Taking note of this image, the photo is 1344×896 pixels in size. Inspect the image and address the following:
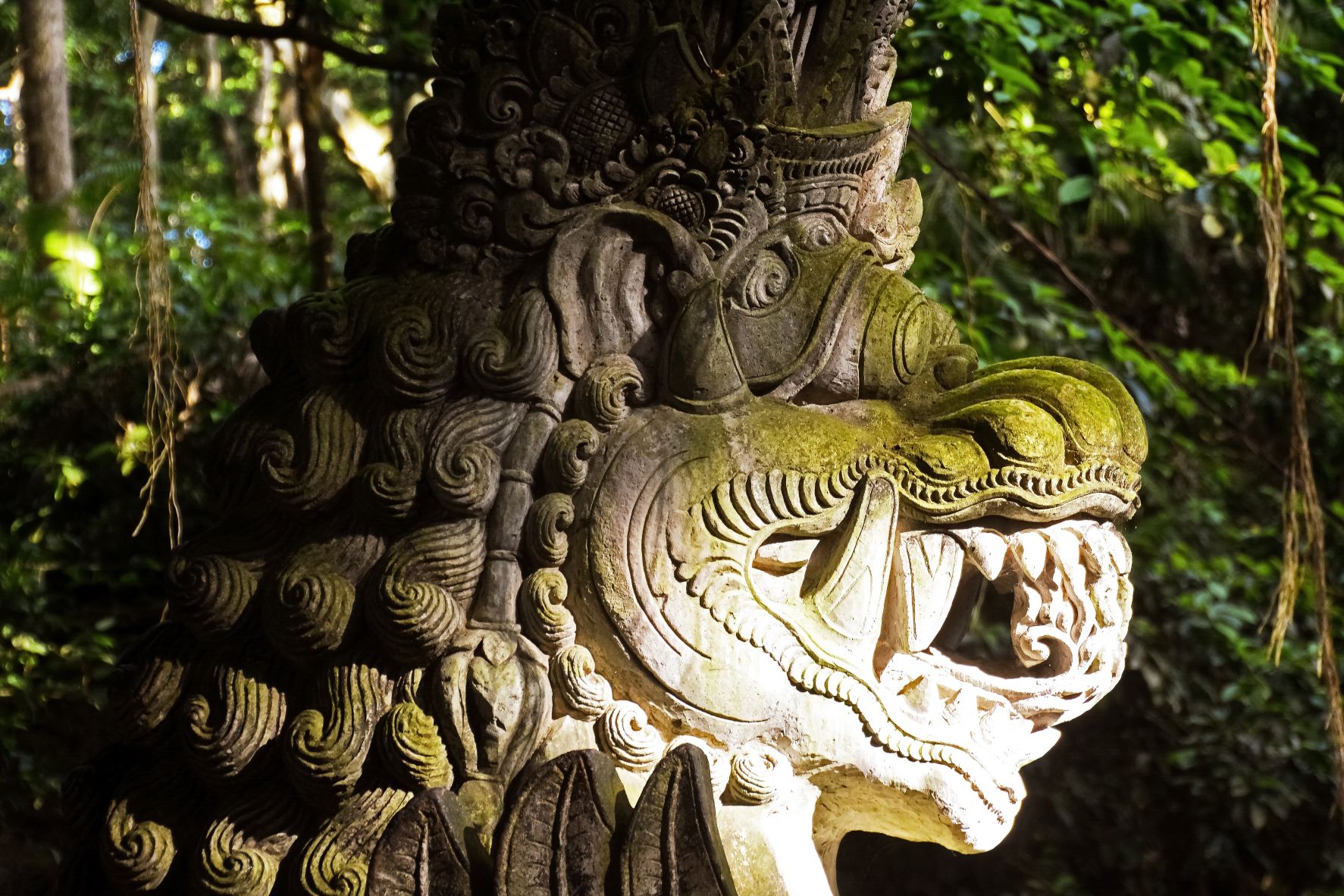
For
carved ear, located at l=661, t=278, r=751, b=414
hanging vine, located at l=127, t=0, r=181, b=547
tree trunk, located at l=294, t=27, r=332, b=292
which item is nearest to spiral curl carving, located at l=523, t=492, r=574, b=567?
carved ear, located at l=661, t=278, r=751, b=414

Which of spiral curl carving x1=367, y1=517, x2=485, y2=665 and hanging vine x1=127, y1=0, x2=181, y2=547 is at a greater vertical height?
hanging vine x1=127, y1=0, x2=181, y2=547

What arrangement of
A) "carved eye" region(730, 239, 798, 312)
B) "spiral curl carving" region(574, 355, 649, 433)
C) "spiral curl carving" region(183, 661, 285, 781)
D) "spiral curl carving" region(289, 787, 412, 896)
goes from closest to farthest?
"spiral curl carving" region(289, 787, 412, 896) < "spiral curl carving" region(183, 661, 285, 781) < "spiral curl carving" region(574, 355, 649, 433) < "carved eye" region(730, 239, 798, 312)

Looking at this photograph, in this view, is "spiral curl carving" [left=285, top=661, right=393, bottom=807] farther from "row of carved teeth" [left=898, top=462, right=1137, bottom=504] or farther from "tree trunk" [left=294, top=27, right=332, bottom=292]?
"tree trunk" [left=294, top=27, right=332, bottom=292]

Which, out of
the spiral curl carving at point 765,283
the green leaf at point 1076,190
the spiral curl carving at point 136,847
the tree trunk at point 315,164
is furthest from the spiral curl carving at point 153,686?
the tree trunk at point 315,164

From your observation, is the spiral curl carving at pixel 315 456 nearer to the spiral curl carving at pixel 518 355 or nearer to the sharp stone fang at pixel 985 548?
the spiral curl carving at pixel 518 355

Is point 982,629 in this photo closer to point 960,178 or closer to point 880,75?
point 960,178

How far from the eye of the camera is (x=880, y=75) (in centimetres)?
245

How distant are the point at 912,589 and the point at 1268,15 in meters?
1.55

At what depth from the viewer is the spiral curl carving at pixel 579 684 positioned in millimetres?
2014

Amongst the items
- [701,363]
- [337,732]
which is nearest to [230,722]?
[337,732]

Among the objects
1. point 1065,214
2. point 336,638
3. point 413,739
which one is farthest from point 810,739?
point 1065,214

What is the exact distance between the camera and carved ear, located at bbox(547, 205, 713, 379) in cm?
216

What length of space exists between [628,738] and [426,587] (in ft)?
1.18

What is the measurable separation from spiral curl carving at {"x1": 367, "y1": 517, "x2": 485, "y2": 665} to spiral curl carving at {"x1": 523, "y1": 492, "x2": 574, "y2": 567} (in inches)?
3.0
